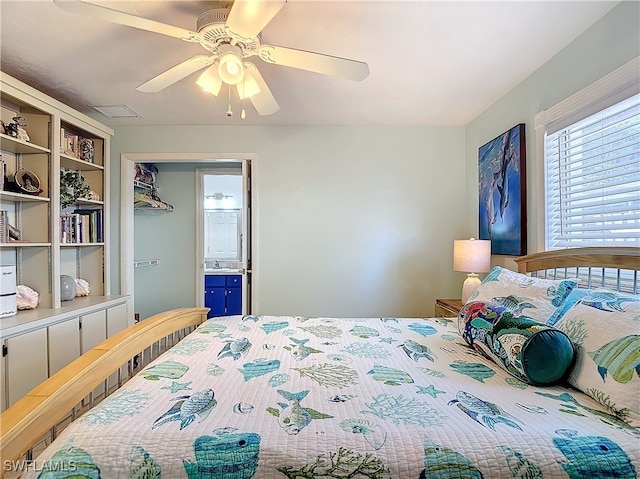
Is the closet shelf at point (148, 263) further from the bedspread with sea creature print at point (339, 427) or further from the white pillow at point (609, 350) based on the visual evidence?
the white pillow at point (609, 350)

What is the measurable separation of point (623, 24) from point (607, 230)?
0.99m

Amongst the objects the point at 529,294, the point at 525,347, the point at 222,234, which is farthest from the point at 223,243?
the point at 525,347

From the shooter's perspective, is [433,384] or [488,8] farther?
[488,8]

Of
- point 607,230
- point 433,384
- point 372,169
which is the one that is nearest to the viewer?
point 433,384

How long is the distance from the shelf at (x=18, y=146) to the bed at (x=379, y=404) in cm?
159

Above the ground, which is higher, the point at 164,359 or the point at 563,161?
the point at 563,161

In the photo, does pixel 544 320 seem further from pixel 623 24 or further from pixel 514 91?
pixel 514 91

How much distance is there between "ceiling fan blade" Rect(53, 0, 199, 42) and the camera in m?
1.32

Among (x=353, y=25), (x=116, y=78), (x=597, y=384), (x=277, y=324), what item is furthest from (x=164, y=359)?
(x=116, y=78)

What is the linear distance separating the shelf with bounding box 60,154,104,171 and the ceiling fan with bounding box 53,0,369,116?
53.1 inches

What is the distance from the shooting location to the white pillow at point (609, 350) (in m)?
1.07

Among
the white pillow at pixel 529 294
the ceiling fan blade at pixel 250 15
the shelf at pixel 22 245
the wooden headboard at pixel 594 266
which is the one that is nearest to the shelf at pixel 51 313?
the shelf at pixel 22 245

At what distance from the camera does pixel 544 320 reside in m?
1.53

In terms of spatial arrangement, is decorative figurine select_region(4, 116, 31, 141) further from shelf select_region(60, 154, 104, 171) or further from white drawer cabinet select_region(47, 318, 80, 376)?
white drawer cabinet select_region(47, 318, 80, 376)
